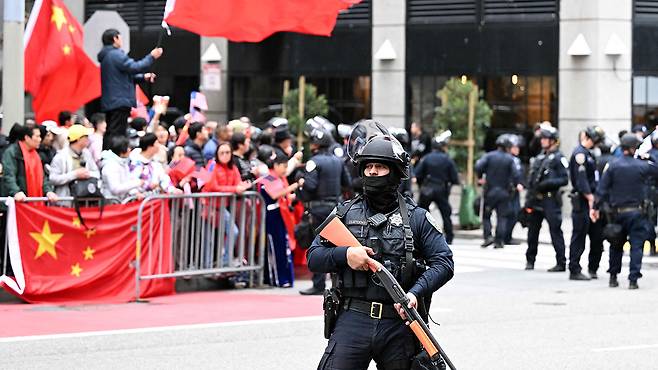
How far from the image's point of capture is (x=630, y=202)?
54.9ft

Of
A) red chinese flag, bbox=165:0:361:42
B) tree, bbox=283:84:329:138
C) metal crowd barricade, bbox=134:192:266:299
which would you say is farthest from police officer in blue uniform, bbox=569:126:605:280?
tree, bbox=283:84:329:138

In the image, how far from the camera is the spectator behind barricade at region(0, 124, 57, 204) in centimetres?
1453

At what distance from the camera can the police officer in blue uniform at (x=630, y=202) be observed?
657 inches

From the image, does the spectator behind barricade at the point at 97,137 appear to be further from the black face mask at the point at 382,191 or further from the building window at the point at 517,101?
the building window at the point at 517,101

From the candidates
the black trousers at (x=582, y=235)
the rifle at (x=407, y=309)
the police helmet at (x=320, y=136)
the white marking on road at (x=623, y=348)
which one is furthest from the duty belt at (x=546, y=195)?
the rifle at (x=407, y=309)

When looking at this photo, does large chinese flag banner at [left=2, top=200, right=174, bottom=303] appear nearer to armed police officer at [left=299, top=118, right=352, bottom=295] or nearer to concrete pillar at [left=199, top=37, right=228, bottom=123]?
armed police officer at [left=299, top=118, right=352, bottom=295]

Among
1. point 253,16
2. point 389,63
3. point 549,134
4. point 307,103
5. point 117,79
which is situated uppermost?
point 389,63

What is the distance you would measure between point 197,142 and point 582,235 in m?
5.17

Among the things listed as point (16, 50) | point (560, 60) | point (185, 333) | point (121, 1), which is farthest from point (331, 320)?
point (121, 1)

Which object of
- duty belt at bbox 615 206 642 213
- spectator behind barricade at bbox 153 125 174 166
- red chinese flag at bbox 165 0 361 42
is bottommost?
duty belt at bbox 615 206 642 213

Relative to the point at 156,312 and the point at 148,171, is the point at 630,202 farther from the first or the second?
the point at 156,312

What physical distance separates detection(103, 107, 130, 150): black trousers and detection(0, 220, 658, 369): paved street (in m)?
2.53

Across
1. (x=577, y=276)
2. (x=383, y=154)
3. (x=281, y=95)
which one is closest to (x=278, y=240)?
(x=577, y=276)

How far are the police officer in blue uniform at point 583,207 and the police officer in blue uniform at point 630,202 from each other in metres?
0.80
